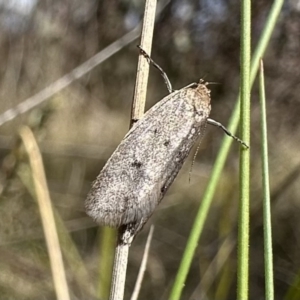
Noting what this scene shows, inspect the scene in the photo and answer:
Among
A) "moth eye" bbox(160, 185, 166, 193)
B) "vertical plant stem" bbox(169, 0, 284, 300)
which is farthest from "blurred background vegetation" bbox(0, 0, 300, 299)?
"vertical plant stem" bbox(169, 0, 284, 300)

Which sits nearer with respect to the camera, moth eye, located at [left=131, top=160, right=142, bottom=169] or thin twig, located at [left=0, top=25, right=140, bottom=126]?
moth eye, located at [left=131, top=160, right=142, bottom=169]

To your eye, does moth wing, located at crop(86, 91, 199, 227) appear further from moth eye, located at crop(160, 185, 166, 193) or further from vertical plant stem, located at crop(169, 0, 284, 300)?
vertical plant stem, located at crop(169, 0, 284, 300)

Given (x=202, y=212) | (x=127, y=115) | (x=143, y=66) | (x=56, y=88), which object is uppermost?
(x=127, y=115)

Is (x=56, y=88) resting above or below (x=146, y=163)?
above

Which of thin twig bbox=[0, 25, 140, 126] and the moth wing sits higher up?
thin twig bbox=[0, 25, 140, 126]

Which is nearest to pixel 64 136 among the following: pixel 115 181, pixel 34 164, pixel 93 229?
pixel 93 229

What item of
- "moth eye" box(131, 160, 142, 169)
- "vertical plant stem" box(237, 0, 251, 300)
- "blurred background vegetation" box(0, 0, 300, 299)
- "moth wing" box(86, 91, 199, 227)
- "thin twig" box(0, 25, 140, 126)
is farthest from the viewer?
"blurred background vegetation" box(0, 0, 300, 299)

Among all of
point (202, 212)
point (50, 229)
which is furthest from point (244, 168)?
point (50, 229)

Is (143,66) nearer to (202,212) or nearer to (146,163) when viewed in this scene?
(146,163)
